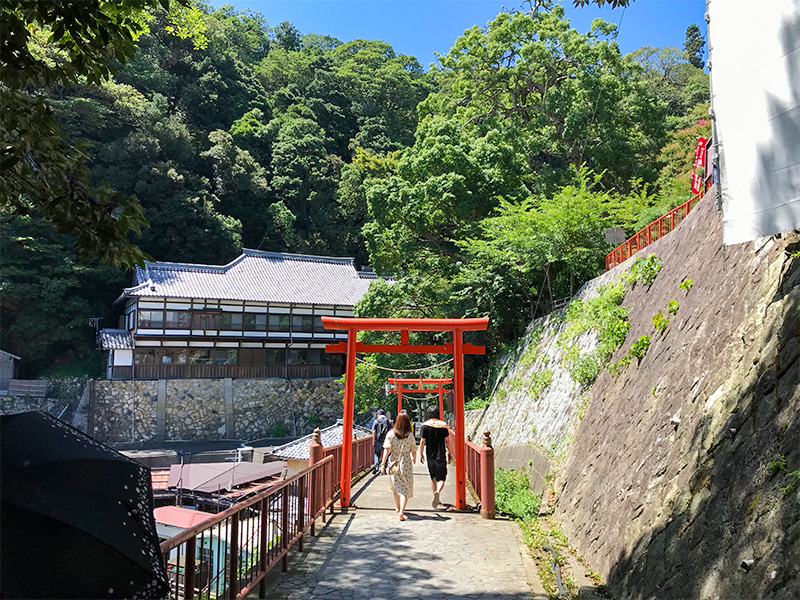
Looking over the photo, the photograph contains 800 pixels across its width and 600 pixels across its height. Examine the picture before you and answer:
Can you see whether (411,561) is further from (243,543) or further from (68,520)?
(68,520)

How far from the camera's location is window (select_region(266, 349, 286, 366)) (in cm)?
3500

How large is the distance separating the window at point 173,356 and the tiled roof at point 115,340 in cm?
179

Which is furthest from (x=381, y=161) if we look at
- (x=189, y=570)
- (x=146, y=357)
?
(x=189, y=570)

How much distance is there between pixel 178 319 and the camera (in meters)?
32.3

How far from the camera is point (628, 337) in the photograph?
923 centimetres

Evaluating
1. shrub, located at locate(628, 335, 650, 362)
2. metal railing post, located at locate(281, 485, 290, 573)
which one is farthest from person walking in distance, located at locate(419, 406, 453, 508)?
metal railing post, located at locate(281, 485, 290, 573)

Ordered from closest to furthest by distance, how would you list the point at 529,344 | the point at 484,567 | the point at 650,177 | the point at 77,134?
the point at 484,567, the point at 529,344, the point at 650,177, the point at 77,134

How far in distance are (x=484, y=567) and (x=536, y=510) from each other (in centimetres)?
270

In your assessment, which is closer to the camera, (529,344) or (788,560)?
(788,560)

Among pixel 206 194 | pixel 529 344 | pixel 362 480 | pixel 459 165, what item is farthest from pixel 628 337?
pixel 206 194

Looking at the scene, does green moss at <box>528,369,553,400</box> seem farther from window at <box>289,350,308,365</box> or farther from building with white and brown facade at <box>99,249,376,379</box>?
window at <box>289,350,308,365</box>

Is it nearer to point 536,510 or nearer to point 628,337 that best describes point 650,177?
point 628,337

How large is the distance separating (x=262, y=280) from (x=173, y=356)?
668 centimetres

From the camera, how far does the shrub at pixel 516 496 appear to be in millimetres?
8406
